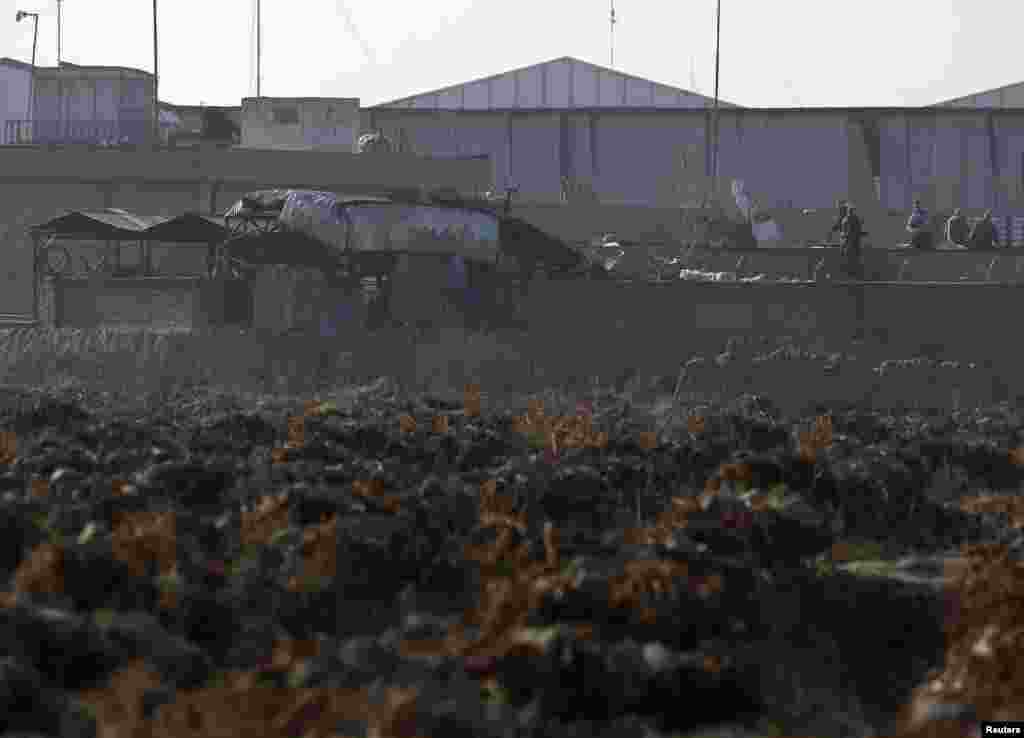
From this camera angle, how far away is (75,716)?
8.36 meters

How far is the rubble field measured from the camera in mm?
8656

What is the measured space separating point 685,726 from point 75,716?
2.66 m

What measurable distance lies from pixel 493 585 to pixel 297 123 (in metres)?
40.1

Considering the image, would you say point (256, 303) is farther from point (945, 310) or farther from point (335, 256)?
point (945, 310)

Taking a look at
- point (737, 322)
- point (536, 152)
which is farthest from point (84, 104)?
point (737, 322)

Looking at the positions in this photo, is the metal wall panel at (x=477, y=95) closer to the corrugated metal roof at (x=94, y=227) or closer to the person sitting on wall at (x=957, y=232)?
the person sitting on wall at (x=957, y=232)

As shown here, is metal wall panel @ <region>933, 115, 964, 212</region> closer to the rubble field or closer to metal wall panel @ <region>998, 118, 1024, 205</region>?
metal wall panel @ <region>998, 118, 1024, 205</region>

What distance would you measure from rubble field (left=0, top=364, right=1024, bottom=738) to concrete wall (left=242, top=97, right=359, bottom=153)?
102ft

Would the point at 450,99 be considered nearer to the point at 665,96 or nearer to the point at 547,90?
the point at 547,90

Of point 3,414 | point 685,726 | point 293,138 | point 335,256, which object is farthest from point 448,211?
point 685,726

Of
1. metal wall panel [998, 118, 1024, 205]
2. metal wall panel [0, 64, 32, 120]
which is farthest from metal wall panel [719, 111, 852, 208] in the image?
metal wall panel [0, 64, 32, 120]

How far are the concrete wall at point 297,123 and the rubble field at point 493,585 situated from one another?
31139 mm

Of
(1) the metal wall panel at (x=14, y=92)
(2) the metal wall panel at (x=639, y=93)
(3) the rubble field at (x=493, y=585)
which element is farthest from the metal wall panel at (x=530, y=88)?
(3) the rubble field at (x=493, y=585)

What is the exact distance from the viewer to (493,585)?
35.4 feet
